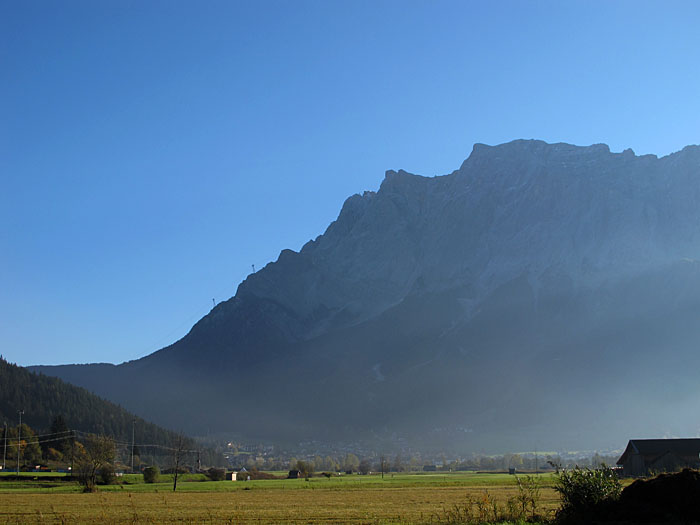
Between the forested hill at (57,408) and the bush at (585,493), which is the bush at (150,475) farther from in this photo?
the bush at (585,493)

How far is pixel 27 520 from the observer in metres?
37.3

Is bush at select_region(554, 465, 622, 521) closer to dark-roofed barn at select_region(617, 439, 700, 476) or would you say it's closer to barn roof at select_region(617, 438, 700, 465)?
dark-roofed barn at select_region(617, 439, 700, 476)

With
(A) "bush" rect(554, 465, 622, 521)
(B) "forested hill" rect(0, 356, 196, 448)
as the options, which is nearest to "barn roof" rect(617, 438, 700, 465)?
(A) "bush" rect(554, 465, 622, 521)

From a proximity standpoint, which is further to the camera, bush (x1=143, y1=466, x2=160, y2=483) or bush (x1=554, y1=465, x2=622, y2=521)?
bush (x1=143, y1=466, x2=160, y2=483)

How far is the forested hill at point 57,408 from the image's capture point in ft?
589

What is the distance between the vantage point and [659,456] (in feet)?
311

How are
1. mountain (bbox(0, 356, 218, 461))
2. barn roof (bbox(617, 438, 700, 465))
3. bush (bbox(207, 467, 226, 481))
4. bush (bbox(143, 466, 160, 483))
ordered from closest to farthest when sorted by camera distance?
barn roof (bbox(617, 438, 700, 465)), bush (bbox(143, 466, 160, 483)), bush (bbox(207, 467, 226, 481)), mountain (bbox(0, 356, 218, 461))

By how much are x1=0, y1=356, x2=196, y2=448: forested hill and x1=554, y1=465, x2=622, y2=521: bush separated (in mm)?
162265

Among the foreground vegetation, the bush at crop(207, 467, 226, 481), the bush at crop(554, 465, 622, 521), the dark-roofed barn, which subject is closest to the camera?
the foreground vegetation

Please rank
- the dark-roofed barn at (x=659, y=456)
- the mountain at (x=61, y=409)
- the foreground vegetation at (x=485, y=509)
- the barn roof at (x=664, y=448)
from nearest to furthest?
the foreground vegetation at (x=485, y=509), the dark-roofed barn at (x=659, y=456), the barn roof at (x=664, y=448), the mountain at (x=61, y=409)

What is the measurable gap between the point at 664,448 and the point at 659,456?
245cm

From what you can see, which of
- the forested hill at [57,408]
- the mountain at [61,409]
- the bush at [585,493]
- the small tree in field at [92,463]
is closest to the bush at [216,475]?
the small tree in field at [92,463]

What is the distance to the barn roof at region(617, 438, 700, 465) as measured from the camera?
312 ft

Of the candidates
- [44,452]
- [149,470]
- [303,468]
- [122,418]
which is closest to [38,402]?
[122,418]
